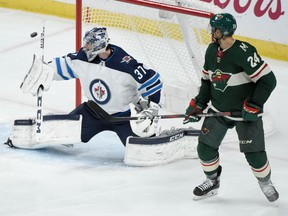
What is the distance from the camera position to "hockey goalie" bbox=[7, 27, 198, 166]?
15.4 ft

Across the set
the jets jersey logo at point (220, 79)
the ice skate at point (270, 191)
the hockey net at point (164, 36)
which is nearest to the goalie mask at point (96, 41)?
the hockey net at point (164, 36)

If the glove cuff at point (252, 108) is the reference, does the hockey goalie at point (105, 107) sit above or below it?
below

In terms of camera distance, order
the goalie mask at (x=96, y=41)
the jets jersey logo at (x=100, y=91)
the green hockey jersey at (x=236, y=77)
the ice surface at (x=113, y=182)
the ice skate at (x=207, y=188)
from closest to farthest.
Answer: the green hockey jersey at (x=236, y=77) < the ice surface at (x=113, y=182) < the ice skate at (x=207, y=188) < the goalie mask at (x=96, y=41) < the jets jersey logo at (x=100, y=91)

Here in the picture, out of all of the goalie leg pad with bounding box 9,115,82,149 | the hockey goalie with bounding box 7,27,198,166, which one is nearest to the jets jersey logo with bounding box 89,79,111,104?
the hockey goalie with bounding box 7,27,198,166

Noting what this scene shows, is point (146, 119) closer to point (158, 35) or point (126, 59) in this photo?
point (126, 59)

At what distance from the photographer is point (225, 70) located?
405 cm

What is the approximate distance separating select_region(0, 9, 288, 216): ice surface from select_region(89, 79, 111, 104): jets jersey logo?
31cm

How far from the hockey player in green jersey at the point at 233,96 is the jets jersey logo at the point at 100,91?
0.65 m

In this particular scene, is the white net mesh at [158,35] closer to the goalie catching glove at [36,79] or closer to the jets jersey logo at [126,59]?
the jets jersey logo at [126,59]

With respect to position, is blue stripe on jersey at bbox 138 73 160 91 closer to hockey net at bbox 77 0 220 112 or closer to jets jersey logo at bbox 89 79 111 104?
A: jets jersey logo at bbox 89 79 111 104

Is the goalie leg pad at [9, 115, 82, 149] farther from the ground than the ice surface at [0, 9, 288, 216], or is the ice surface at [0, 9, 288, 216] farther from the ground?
the goalie leg pad at [9, 115, 82, 149]

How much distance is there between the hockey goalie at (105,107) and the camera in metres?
4.70

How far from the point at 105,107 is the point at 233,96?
37.0 inches

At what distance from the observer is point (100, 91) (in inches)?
188
